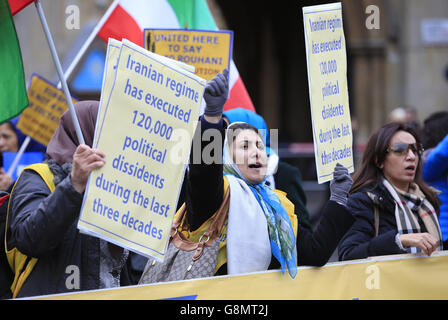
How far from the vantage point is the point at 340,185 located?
3652 millimetres

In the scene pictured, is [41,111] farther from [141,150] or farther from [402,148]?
[141,150]

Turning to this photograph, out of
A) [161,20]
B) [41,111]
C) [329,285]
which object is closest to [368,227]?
[329,285]

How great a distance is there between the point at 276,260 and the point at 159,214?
659 millimetres

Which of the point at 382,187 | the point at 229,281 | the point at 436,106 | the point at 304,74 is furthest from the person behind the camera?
the point at 304,74

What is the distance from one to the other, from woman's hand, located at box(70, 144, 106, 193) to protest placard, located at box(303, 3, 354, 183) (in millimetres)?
1164

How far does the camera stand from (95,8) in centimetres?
1738

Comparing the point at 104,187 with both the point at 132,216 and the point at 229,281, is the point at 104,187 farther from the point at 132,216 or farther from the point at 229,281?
the point at 229,281

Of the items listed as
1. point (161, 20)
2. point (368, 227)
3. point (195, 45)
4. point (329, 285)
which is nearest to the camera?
point (329, 285)

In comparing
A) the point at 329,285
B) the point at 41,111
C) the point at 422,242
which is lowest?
the point at 329,285

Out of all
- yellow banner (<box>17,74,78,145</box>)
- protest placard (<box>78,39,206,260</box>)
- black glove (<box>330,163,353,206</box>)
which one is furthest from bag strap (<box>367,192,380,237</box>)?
yellow banner (<box>17,74,78,145</box>)

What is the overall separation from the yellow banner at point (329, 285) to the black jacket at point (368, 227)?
8.0 inches

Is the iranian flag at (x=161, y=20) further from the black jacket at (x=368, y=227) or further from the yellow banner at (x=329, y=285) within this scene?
the yellow banner at (x=329, y=285)

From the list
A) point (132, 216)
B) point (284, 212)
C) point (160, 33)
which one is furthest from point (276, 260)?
point (160, 33)

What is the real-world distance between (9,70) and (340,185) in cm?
167
